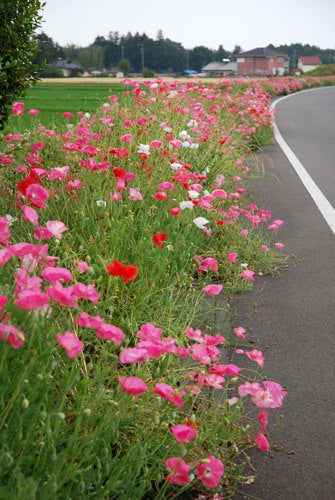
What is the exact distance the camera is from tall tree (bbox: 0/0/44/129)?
456 centimetres

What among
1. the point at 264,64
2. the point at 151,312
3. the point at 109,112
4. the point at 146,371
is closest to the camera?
the point at 146,371

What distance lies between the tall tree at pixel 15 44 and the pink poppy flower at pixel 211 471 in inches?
124

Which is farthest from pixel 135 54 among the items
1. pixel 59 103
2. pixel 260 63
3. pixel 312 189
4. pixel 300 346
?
pixel 300 346

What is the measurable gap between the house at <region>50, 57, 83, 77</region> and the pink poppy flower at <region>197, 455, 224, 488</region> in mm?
96290

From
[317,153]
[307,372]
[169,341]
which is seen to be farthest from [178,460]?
[317,153]

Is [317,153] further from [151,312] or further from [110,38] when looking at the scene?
[110,38]

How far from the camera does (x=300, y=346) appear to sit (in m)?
4.07

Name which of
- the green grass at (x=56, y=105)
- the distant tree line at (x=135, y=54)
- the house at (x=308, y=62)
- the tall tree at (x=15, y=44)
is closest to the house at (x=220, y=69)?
the distant tree line at (x=135, y=54)

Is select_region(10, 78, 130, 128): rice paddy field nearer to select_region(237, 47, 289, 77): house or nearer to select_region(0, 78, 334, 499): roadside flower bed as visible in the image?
select_region(0, 78, 334, 499): roadside flower bed

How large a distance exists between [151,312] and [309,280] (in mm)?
1932

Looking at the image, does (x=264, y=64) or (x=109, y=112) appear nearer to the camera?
(x=109, y=112)

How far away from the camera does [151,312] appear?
395 cm

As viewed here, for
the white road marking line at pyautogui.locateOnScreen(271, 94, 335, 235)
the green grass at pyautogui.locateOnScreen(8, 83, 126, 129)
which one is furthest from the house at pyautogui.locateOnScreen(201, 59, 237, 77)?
the white road marking line at pyautogui.locateOnScreen(271, 94, 335, 235)

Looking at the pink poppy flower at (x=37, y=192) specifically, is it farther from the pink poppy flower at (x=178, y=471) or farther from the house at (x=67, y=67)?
the house at (x=67, y=67)
